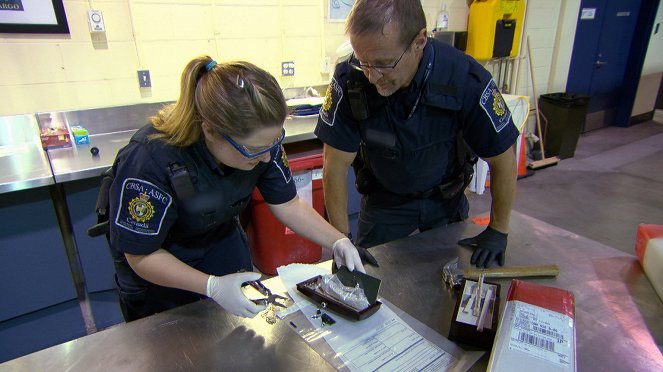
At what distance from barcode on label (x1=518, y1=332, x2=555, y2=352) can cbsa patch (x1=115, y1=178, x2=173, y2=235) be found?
2.56 feet

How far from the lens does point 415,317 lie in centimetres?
97

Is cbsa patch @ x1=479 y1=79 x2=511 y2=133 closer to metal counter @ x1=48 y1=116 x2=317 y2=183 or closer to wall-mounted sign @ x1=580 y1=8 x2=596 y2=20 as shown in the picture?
metal counter @ x1=48 y1=116 x2=317 y2=183

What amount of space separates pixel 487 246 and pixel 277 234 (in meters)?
1.31

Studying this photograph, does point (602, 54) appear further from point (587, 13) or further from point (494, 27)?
point (494, 27)

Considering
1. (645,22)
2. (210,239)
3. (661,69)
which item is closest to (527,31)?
(645,22)

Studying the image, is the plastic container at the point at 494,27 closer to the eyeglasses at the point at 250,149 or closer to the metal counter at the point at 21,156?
the eyeglasses at the point at 250,149

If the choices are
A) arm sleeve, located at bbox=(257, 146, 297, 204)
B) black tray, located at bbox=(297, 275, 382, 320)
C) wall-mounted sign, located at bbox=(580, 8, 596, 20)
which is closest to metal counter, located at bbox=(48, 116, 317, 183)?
arm sleeve, located at bbox=(257, 146, 297, 204)

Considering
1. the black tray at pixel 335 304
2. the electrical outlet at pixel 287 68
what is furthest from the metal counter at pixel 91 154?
the black tray at pixel 335 304

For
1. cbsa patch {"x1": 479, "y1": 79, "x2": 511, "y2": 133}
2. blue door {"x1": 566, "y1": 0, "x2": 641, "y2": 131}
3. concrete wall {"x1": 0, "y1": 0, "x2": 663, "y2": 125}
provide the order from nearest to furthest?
cbsa patch {"x1": 479, "y1": 79, "x2": 511, "y2": 133}
concrete wall {"x1": 0, "y1": 0, "x2": 663, "y2": 125}
blue door {"x1": 566, "y1": 0, "x2": 641, "y2": 131}

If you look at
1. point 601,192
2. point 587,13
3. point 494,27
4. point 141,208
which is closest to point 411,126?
point 141,208

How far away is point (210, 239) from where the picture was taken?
1228mm

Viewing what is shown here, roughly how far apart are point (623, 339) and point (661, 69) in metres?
5.94

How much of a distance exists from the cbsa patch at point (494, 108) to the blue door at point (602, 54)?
4.03m

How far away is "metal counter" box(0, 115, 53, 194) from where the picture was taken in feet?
4.91
